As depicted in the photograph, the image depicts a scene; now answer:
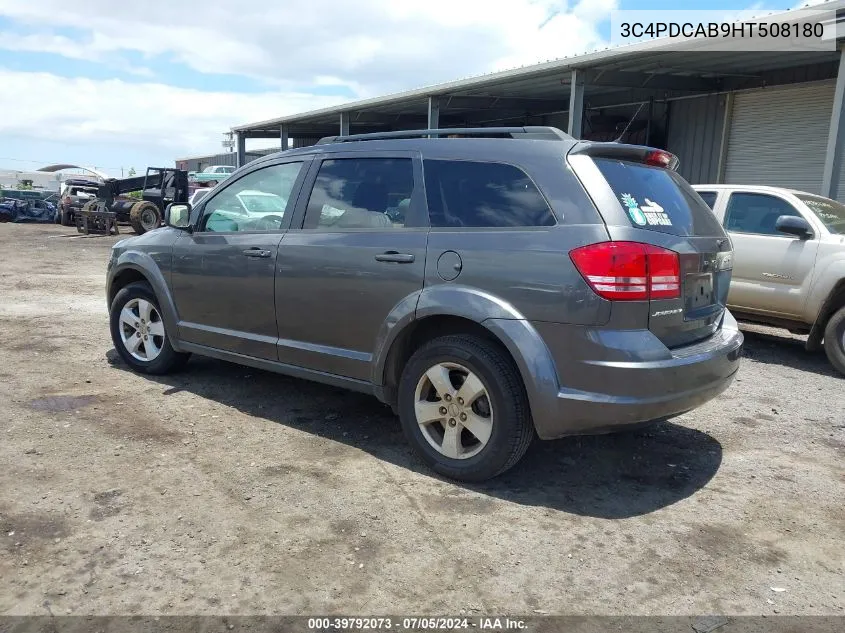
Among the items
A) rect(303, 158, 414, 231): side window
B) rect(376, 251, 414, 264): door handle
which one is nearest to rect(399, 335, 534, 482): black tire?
rect(376, 251, 414, 264): door handle

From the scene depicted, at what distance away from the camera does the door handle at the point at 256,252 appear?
14.6 ft

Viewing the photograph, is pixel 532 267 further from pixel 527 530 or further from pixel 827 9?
pixel 827 9

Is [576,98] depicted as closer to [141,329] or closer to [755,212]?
[755,212]

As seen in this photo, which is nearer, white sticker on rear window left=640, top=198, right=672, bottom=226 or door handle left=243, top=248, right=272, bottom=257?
white sticker on rear window left=640, top=198, right=672, bottom=226

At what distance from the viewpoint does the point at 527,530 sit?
10.4ft

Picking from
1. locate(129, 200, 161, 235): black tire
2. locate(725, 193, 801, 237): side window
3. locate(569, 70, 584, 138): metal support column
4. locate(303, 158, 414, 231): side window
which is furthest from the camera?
locate(129, 200, 161, 235): black tire

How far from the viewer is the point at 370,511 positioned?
3316mm

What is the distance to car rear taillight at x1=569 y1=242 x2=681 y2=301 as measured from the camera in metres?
3.14

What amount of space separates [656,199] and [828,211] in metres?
4.35

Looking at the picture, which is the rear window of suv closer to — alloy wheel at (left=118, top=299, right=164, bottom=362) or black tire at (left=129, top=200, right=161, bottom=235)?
alloy wheel at (left=118, top=299, right=164, bottom=362)

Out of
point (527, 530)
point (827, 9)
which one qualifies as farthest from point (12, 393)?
point (827, 9)

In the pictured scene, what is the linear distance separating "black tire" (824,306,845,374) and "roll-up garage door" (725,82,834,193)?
8.37 meters

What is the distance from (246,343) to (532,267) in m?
2.25

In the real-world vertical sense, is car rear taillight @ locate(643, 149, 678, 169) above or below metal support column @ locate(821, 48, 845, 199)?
below
